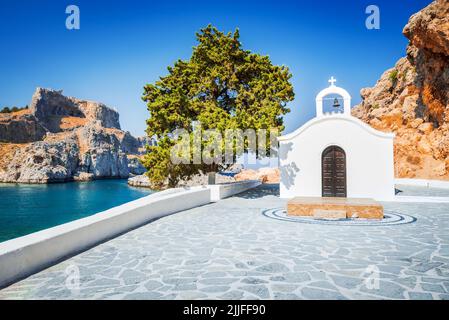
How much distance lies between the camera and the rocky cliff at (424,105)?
25859 mm

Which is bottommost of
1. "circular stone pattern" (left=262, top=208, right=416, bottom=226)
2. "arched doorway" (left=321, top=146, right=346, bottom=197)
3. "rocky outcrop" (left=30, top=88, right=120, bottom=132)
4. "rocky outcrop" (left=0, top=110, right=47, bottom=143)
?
"circular stone pattern" (left=262, top=208, right=416, bottom=226)

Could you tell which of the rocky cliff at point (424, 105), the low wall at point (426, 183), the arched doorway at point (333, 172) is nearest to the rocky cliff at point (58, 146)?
the rocky cliff at point (424, 105)

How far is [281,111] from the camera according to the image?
55.4 ft

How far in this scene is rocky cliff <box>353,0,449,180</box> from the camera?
25859mm

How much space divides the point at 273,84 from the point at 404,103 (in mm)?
25482

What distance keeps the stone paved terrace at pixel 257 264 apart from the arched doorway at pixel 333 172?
246 inches

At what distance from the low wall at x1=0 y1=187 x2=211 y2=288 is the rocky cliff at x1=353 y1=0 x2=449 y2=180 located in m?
27.7

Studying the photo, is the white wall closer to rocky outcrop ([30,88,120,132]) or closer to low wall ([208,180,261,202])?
low wall ([208,180,261,202])

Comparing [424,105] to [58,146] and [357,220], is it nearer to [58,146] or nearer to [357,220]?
[357,220]

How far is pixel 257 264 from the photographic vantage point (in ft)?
17.7

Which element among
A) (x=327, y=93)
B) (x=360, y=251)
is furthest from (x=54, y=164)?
(x=360, y=251)

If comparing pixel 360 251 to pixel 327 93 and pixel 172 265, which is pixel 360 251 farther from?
pixel 327 93

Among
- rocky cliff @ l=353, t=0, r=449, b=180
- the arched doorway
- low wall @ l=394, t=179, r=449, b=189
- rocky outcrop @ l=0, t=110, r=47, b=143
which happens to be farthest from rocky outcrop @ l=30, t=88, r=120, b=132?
the arched doorway

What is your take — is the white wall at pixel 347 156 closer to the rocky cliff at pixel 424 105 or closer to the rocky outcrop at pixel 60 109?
the rocky cliff at pixel 424 105
